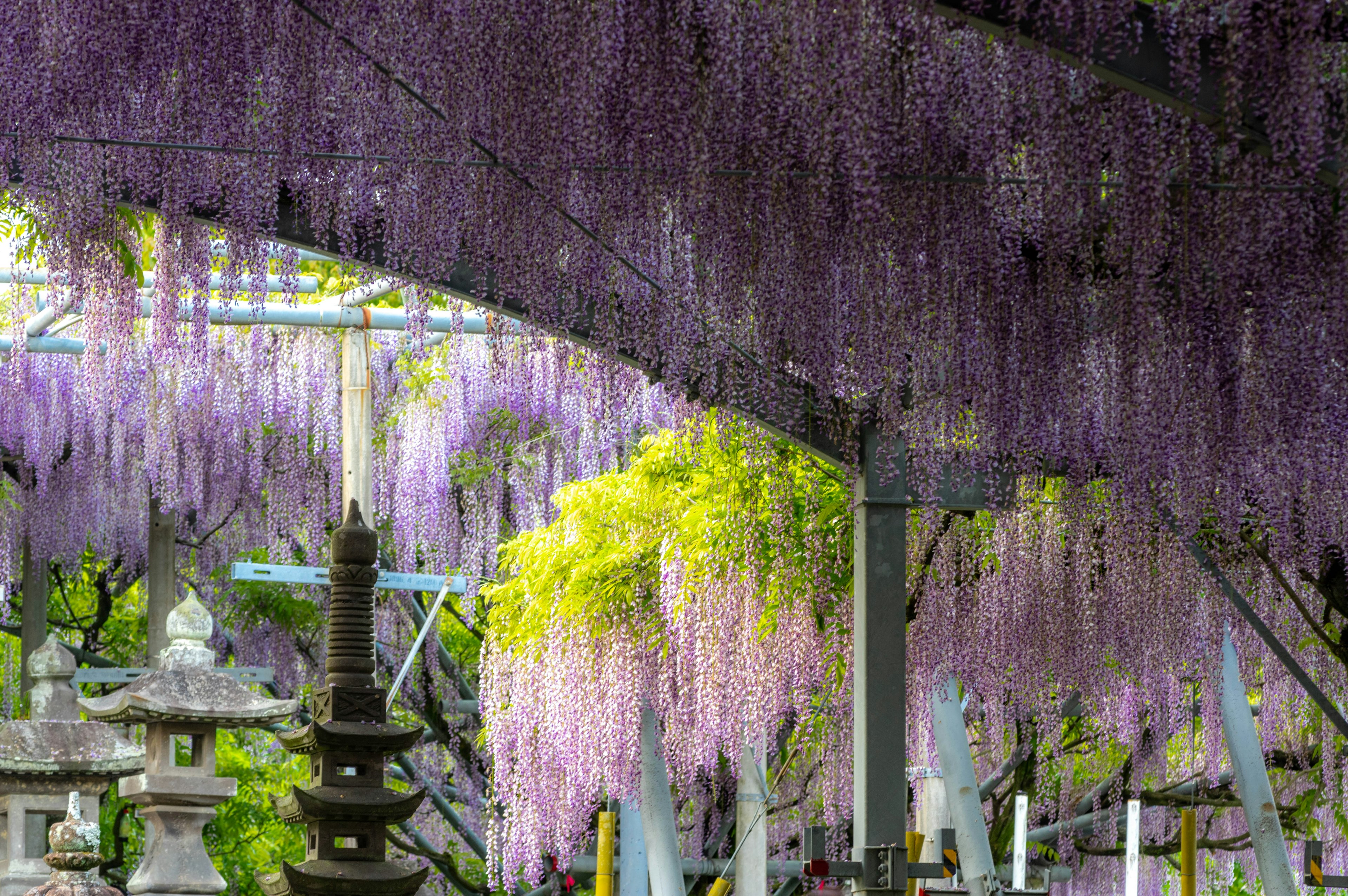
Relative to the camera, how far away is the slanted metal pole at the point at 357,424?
12.1 metres

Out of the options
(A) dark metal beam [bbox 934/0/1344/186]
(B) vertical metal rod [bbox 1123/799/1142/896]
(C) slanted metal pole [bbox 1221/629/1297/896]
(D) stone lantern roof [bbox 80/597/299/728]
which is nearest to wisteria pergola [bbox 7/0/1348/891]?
(A) dark metal beam [bbox 934/0/1344/186]

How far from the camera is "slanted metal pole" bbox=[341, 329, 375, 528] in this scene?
12117mm

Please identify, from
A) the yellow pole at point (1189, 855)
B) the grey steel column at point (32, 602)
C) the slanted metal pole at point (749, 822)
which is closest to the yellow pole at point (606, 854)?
the slanted metal pole at point (749, 822)

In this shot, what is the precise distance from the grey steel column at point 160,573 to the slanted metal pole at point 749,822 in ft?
18.1

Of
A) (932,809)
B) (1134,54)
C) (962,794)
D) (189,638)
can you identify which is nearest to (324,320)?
(189,638)

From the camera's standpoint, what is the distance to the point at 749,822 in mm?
11008

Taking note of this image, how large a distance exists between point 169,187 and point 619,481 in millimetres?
5702

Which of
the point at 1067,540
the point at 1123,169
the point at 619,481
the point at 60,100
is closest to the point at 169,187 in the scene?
the point at 60,100

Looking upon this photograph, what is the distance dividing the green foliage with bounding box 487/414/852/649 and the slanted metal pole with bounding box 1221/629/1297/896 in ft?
6.98

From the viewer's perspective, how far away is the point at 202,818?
8.45 meters

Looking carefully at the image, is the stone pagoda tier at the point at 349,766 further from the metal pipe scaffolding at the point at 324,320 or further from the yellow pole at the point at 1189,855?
the yellow pole at the point at 1189,855

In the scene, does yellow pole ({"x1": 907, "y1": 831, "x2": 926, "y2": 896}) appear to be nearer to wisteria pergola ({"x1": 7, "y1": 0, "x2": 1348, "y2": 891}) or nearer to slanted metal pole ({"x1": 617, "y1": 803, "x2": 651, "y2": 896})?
wisteria pergola ({"x1": 7, "y1": 0, "x2": 1348, "y2": 891})

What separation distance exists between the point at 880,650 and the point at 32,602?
34.4 feet

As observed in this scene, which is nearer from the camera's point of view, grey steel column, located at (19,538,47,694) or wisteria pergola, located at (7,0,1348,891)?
wisteria pergola, located at (7,0,1348,891)
